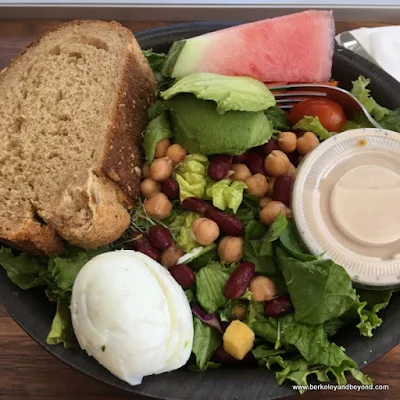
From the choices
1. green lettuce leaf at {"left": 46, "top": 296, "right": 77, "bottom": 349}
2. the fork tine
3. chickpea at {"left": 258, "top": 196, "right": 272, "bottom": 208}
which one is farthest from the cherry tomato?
green lettuce leaf at {"left": 46, "top": 296, "right": 77, "bottom": 349}

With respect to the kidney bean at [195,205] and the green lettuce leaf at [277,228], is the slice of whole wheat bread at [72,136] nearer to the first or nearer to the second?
the kidney bean at [195,205]

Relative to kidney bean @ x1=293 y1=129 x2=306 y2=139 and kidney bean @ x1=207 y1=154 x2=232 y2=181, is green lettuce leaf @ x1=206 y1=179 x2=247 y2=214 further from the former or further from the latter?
kidney bean @ x1=293 y1=129 x2=306 y2=139

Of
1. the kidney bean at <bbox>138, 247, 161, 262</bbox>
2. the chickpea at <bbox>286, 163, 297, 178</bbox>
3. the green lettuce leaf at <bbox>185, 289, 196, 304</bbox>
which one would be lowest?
the green lettuce leaf at <bbox>185, 289, 196, 304</bbox>

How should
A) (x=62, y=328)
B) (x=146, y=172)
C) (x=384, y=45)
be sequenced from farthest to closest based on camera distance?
(x=384, y=45) → (x=146, y=172) → (x=62, y=328)

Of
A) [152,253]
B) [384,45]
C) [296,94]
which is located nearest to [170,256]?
[152,253]

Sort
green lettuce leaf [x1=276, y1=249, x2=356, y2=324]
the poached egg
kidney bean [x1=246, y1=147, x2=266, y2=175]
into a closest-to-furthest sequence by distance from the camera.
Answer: the poached egg < green lettuce leaf [x1=276, y1=249, x2=356, y2=324] < kidney bean [x1=246, y1=147, x2=266, y2=175]

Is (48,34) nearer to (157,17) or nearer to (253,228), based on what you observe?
(157,17)

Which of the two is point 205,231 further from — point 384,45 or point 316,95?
point 384,45
